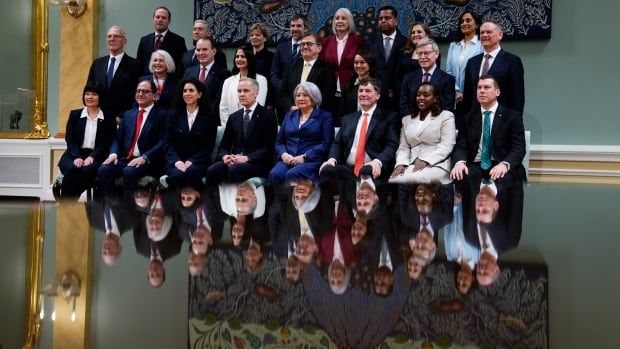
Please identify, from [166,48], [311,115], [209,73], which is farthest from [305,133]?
[166,48]

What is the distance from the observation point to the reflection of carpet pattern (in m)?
0.57

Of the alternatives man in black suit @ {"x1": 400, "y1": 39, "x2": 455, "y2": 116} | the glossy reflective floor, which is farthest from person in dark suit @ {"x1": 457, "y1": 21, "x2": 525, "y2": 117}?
the glossy reflective floor

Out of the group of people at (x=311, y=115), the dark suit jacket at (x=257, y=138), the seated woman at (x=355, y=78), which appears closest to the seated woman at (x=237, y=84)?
the group of people at (x=311, y=115)

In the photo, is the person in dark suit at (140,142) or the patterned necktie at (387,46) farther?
the patterned necktie at (387,46)

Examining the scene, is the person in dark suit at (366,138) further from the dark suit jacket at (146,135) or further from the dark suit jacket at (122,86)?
the dark suit jacket at (122,86)

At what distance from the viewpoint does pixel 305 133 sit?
16.7 ft

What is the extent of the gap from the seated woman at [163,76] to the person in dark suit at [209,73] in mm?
219

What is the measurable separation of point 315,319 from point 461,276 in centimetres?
24

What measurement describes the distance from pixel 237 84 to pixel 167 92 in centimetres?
68

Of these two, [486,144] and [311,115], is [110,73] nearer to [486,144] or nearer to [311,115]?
[311,115]

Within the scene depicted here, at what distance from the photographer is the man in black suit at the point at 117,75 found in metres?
6.20

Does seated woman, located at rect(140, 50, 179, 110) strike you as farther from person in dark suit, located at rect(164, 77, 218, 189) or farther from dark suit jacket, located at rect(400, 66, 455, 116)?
dark suit jacket, located at rect(400, 66, 455, 116)

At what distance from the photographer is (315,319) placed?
631mm

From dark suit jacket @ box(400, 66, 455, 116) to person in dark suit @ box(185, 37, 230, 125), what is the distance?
149cm
